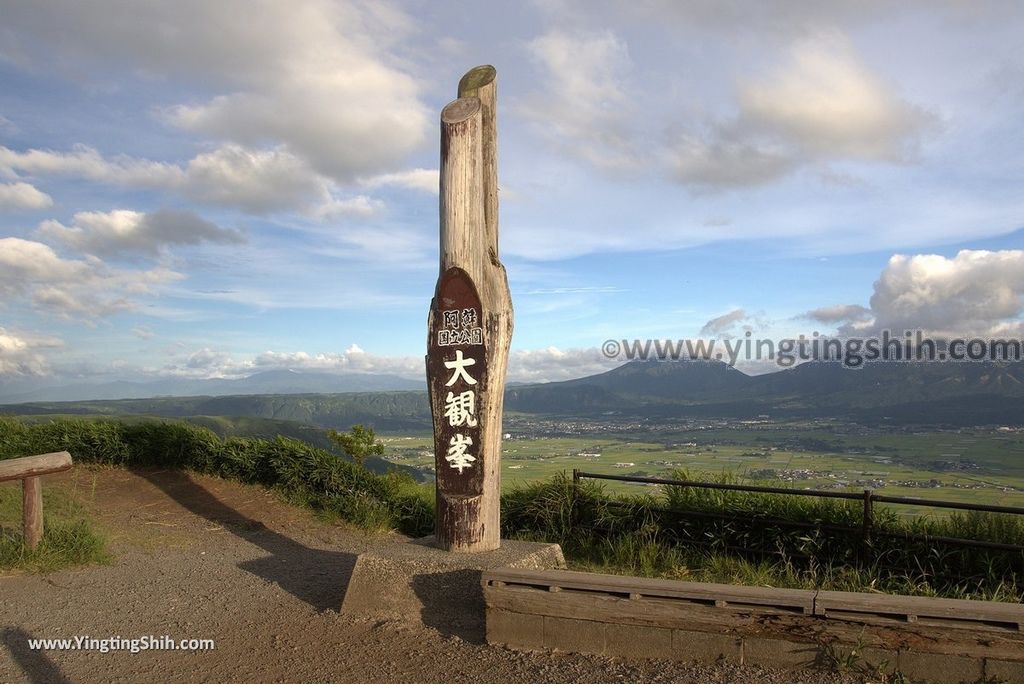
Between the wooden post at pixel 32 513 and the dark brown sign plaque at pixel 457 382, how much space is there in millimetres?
4111

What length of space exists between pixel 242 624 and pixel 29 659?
4.25ft

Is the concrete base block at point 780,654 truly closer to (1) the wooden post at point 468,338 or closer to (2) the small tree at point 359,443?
(1) the wooden post at point 468,338

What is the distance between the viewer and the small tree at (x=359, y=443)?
9.99 meters

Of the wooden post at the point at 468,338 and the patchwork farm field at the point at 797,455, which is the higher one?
the wooden post at the point at 468,338

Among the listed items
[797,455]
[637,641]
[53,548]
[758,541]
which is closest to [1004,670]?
[637,641]

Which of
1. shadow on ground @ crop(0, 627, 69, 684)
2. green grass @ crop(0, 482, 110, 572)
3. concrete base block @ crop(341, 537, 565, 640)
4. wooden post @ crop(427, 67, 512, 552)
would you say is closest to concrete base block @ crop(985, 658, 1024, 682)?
concrete base block @ crop(341, 537, 565, 640)

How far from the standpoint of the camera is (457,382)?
5.75 m

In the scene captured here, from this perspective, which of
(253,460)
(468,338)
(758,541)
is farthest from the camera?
(253,460)

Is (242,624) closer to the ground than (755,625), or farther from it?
closer to the ground

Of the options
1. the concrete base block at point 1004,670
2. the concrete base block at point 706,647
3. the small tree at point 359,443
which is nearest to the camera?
the concrete base block at point 1004,670

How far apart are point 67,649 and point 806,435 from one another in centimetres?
3794

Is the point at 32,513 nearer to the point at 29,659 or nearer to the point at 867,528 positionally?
the point at 29,659

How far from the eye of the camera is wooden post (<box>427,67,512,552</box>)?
566cm

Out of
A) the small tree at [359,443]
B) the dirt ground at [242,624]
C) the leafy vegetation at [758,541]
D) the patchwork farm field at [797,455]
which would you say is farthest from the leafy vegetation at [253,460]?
the leafy vegetation at [758,541]
